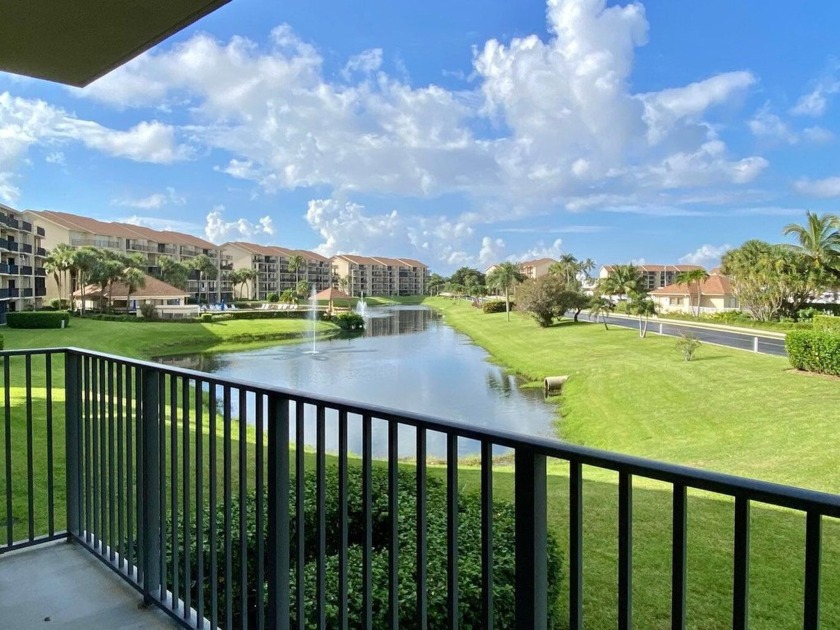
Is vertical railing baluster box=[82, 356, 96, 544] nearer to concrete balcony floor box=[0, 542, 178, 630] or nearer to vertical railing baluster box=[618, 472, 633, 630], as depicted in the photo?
concrete balcony floor box=[0, 542, 178, 630]

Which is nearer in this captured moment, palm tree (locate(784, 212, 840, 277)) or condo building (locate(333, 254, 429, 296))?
palm tree (locate(784, 212, 840, 277))

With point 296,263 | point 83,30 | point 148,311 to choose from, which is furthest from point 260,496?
point 296,263

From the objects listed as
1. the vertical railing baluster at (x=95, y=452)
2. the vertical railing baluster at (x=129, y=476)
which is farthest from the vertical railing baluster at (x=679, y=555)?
the vertical railing baluster at (x=95, y=452)

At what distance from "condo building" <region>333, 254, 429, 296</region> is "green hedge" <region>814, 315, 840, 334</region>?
69492 millimetres

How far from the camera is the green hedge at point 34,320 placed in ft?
76.7

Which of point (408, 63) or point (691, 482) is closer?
point (691, 482)

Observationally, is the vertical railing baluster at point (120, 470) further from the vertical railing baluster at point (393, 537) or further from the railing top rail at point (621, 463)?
the vertical railing baluster at point (393, 537)

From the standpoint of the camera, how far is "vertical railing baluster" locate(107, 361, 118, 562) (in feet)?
7.13

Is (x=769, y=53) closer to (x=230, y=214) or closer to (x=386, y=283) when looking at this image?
(x=386, y=283)

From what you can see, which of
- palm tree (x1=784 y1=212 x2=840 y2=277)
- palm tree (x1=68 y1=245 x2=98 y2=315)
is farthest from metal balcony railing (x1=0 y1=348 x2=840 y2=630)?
palm tree (x1=784 y1=212 x2=840 y2=277)

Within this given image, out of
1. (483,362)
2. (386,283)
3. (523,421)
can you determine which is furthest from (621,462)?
(386,283)

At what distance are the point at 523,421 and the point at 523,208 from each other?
75.0m

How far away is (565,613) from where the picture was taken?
255 cm

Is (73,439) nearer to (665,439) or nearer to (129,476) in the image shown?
(129,476)
